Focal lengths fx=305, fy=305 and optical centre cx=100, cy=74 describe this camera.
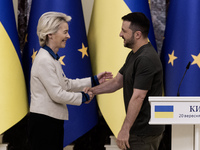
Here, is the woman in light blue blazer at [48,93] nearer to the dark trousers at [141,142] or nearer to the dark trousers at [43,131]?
the dark trousers at [43,131]

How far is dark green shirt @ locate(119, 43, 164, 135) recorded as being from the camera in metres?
1.42

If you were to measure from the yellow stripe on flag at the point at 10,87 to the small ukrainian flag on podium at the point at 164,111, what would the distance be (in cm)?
129

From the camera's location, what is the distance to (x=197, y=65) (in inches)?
85.0

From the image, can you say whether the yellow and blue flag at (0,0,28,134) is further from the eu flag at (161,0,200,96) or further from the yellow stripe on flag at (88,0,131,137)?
the eu flag at (161,0,200,96)

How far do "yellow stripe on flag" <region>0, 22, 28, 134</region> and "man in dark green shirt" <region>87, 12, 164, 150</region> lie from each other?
953 millimetres

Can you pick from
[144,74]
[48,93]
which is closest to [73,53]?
[48,93]

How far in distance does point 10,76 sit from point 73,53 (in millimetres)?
481

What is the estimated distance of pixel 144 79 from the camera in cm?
142

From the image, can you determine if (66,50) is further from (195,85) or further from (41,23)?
(195,85)

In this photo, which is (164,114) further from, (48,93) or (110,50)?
(110,50)

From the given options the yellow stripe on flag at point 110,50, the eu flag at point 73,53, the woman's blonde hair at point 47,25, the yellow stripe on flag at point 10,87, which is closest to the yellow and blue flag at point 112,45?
the yellow stripe on flag at point 110,50

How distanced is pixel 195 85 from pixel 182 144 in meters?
0.96

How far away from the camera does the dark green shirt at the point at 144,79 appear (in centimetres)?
142

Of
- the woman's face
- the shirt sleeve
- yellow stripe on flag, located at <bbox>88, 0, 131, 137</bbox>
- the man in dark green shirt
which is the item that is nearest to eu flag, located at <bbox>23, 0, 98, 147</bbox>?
yellow stripe on flag, located at <bbox>88, 0, 131, 137</bbox>
